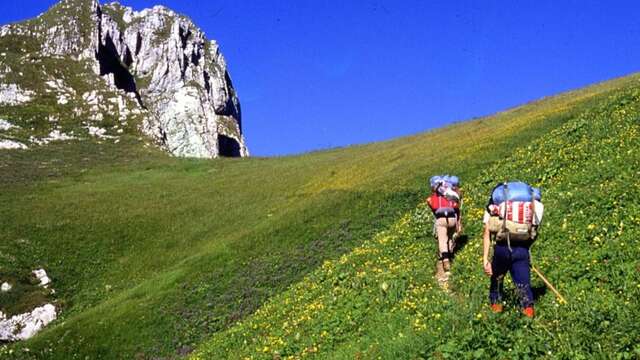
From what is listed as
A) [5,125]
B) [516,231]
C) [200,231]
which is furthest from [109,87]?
[516,231]

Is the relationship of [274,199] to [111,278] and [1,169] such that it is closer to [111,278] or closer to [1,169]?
[111,278]

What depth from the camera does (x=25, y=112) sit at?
12156cm

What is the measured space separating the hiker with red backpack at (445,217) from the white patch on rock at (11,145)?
90099 millimetres

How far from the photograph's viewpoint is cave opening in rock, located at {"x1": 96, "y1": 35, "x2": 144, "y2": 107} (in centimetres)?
16688

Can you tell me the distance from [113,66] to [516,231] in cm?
17871

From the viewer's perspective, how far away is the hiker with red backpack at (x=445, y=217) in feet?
58.2

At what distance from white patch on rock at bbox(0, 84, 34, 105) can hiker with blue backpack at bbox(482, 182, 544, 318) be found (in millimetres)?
131743

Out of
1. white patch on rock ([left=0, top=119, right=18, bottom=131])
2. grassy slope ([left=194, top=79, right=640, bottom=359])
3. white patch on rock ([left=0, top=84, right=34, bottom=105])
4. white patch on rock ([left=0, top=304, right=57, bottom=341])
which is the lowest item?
white patch on rock ([left=0, top=304, right=57, bottom=341])

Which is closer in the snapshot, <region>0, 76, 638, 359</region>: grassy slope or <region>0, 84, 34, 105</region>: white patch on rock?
<region>0, 76, 638, 359</region>: grassy slope

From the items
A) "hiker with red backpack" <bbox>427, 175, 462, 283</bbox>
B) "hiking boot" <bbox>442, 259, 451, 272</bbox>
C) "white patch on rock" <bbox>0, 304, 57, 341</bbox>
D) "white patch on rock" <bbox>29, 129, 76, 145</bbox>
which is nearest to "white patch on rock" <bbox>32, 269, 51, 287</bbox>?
"white patch on rock" <bbox>0, 304, 57, 341</bbox>

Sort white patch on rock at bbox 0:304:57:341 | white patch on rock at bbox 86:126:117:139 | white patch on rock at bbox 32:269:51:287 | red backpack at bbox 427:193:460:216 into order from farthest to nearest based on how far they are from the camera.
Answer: white patch on rock at bbox 86:126:117:139, white patch on rock at bbox 32:269:51:287, white patch on rock at bbox 0:304:57:341, red backpack at bbox 427:193:460:216

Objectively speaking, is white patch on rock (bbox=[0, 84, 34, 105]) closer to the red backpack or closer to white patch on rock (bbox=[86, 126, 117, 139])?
white patch on rock (bbox=[86, 126, 117, 139])

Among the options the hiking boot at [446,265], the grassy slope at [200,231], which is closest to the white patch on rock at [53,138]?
the grassy slope at [200,231]

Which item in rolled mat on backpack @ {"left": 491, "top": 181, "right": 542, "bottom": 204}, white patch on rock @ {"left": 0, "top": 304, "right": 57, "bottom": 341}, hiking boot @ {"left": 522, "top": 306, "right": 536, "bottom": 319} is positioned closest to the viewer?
hiking boot @ {"left": 522, "top": 306, "right": 536, "bottom": 319}
